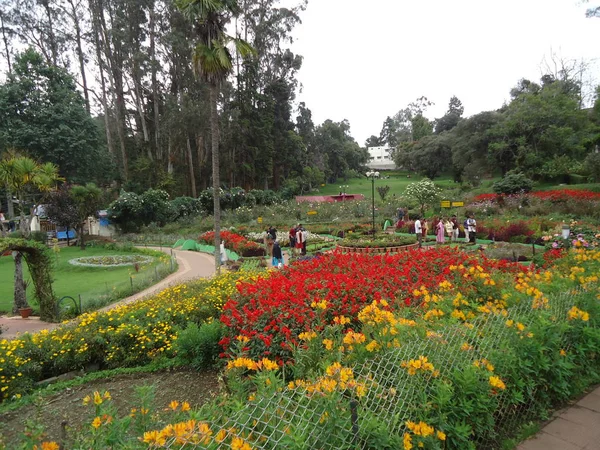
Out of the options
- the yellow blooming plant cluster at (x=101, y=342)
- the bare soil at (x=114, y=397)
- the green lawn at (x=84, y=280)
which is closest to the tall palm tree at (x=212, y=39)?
the green lawn at (x=84, y=280)

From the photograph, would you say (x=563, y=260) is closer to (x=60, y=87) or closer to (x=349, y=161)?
(x=60, y=87)

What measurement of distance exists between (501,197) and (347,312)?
985 inches

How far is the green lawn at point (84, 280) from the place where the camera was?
12.6 meters

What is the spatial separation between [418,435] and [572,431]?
1798 mm

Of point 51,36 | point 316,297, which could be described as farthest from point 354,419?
point 51,36

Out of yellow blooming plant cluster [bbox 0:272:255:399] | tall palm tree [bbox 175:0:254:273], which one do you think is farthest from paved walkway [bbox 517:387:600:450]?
tall palm tree [bbox 175:0:254:273]

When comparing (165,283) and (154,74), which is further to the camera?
(154,74)

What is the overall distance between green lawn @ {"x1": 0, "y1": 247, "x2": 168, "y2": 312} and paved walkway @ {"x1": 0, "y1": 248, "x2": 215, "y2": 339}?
2.24ft

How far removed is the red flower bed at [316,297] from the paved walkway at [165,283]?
5.29 metres

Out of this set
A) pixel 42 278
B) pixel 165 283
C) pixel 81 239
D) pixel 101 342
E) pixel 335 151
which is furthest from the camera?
pixel 335 151

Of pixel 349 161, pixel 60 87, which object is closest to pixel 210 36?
pixel 60 87

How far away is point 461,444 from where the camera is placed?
2.65 meters

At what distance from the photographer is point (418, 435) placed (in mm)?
2344

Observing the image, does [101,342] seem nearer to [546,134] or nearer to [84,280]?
[84,280]
